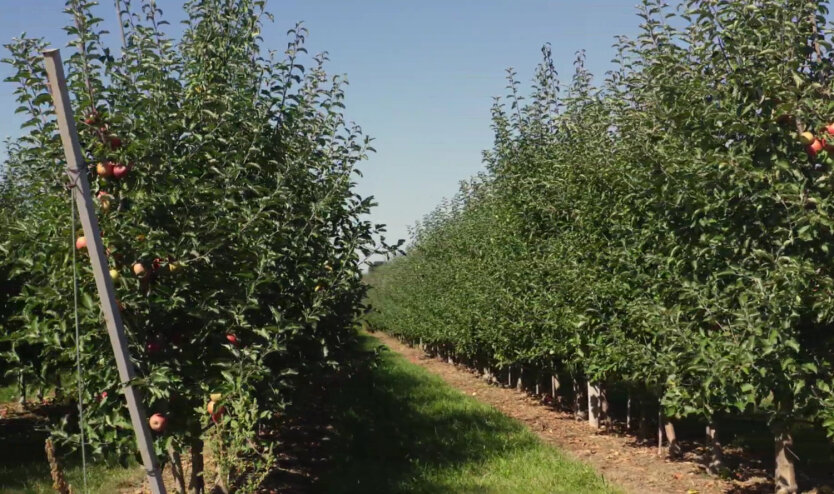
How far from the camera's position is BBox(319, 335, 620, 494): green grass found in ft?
29.4

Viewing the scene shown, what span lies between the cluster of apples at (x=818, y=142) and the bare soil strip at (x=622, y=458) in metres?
4.67

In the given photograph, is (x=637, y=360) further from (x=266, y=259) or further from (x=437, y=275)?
(x=437, y=275)

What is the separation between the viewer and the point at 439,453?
10844mm

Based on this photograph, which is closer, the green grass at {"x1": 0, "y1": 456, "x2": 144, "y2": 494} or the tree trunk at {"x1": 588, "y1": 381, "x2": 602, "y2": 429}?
the green grass at {"x1": 0, "y1": 456, "x2": 144, "y2": 494}

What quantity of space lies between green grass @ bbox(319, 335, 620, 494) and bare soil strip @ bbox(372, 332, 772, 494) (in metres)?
0.52

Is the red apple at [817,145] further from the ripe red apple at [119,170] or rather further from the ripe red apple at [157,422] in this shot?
the ripe red apple at [157,422]

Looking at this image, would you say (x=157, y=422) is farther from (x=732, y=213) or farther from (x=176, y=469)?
(x=732, y=213)

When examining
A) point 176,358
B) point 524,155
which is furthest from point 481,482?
point 524,155

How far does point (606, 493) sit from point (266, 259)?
5.26 m

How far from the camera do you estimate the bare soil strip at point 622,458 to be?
29.9 feet

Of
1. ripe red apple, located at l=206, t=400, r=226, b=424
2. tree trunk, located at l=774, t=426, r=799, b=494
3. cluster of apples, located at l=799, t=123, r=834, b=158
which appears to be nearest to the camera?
ripe red apple, located at l=206, t=400, r=226, b=424

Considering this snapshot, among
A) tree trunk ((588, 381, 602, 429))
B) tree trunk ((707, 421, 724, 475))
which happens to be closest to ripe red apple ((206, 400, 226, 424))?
tree trunk ((707, 421, 724, 475))

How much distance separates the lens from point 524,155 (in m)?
13.8

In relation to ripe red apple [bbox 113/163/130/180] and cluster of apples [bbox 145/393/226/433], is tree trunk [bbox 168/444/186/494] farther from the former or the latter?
ripe red apple [bbox 113/163/130/180]
